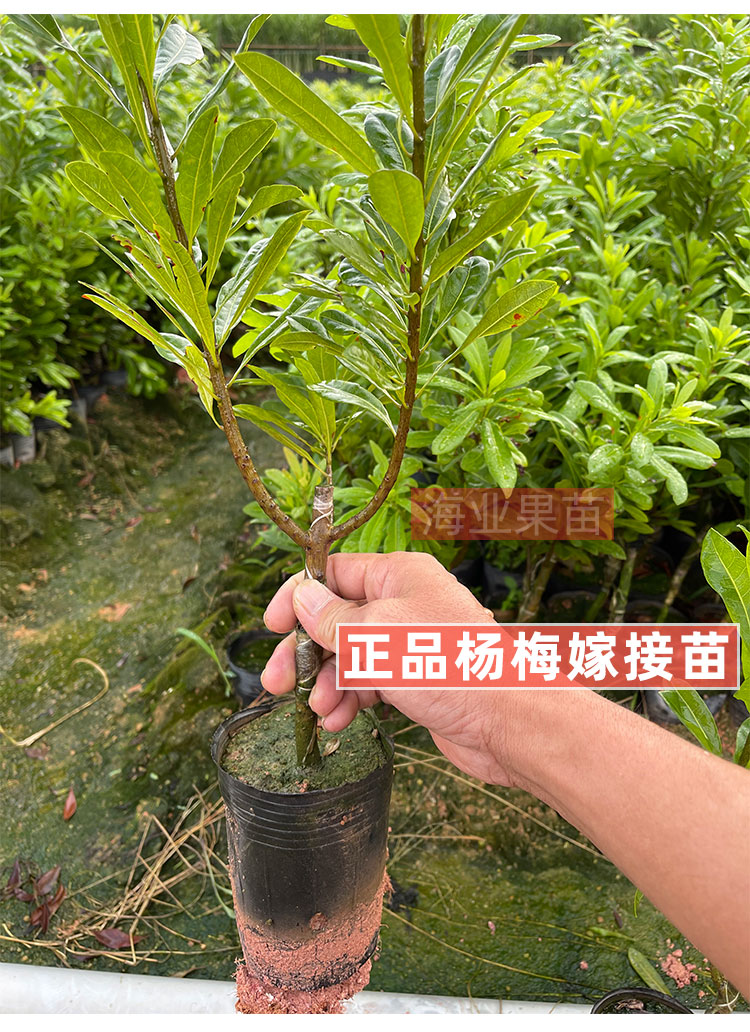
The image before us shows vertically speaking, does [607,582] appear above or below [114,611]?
above

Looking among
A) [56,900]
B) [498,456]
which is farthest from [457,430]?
[56,900]

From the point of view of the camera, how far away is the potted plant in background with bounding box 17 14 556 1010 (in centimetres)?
75

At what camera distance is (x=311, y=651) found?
1176 millimetres

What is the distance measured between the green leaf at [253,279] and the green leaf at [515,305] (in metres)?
0.25

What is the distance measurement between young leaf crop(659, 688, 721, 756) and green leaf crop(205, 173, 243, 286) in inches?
36.8

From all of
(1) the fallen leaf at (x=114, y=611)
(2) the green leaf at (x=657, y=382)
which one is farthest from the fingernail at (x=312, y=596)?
(1) the fallen leaf at (x=114, y=611)

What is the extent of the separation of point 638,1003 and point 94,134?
1606mm

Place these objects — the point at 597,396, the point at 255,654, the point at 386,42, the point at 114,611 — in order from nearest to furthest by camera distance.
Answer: the point at 386,42, the point at 597,396, the point at 255,654, the point at 114,611

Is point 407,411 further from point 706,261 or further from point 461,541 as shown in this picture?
point 706,261

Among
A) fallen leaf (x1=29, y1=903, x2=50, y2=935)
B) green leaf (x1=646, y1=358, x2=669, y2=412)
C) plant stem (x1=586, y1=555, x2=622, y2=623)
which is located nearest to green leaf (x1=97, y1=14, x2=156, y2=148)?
green leaf (x1=646, y1=358, x2=669, y2=412)

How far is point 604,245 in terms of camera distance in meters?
1.95

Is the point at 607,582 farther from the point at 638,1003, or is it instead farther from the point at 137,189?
the point at 137,189

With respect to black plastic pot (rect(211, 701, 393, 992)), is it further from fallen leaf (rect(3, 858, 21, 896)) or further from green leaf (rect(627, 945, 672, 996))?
fallen leaf (rect(3, 858, 21, 896))

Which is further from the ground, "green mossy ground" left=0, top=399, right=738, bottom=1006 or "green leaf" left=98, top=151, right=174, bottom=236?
"green leaf" left=98, top=151, right=174, bottom=236
